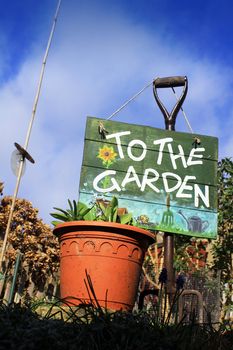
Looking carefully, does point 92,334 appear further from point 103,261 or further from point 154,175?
point 154,175

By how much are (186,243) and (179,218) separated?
7058 mm

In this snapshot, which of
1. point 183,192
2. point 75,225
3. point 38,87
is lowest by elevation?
point 75,225

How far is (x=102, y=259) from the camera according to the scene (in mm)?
2766

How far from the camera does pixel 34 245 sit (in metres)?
11.7

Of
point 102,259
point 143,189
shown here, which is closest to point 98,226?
point 102,259

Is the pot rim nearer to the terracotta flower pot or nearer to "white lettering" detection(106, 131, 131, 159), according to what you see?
the terracotta flower pot

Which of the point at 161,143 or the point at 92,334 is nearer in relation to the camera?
the point at 92,334

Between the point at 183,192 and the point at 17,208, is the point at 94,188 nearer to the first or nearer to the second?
Result: the point at 183,192

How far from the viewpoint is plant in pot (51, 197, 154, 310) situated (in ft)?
8.88

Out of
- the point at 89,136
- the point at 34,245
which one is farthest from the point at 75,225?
the point at 34,245

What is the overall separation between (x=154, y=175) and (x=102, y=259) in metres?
1.30

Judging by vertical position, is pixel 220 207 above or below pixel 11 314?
above

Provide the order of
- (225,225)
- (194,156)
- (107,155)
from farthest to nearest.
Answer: (225,225) < (194,156) < (107,155)

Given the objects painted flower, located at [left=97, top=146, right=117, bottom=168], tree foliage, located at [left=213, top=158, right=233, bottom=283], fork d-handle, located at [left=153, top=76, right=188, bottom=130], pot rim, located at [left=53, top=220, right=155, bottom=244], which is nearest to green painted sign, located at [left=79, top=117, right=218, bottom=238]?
painted flower, located at [left=97, top=146, right=117, bottom=168]
